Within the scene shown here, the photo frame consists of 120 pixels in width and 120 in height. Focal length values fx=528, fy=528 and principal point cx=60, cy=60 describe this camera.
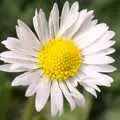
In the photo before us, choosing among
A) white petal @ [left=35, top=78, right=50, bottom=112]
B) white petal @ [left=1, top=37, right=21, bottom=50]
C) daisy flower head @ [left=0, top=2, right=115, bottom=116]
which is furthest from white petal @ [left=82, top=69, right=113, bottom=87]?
white petal @ [left=1, top=37, right=21, bottom=50]

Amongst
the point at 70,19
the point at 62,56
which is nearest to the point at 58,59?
the point at 62,56

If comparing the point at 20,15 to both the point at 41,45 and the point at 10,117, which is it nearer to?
the point at 10,117

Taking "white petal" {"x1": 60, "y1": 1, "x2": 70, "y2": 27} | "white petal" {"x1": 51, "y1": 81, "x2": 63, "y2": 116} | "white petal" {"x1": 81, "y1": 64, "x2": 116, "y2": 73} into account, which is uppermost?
"white petal" {"x1": 60, "y1": 1, "x2": 70, "y2": 27}

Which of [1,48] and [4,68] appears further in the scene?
[1,48]

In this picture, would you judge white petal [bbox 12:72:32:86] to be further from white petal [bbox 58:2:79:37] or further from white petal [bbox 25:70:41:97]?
white petal [bbox 58:2:79:37]

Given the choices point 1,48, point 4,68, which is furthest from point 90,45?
point 1,48
